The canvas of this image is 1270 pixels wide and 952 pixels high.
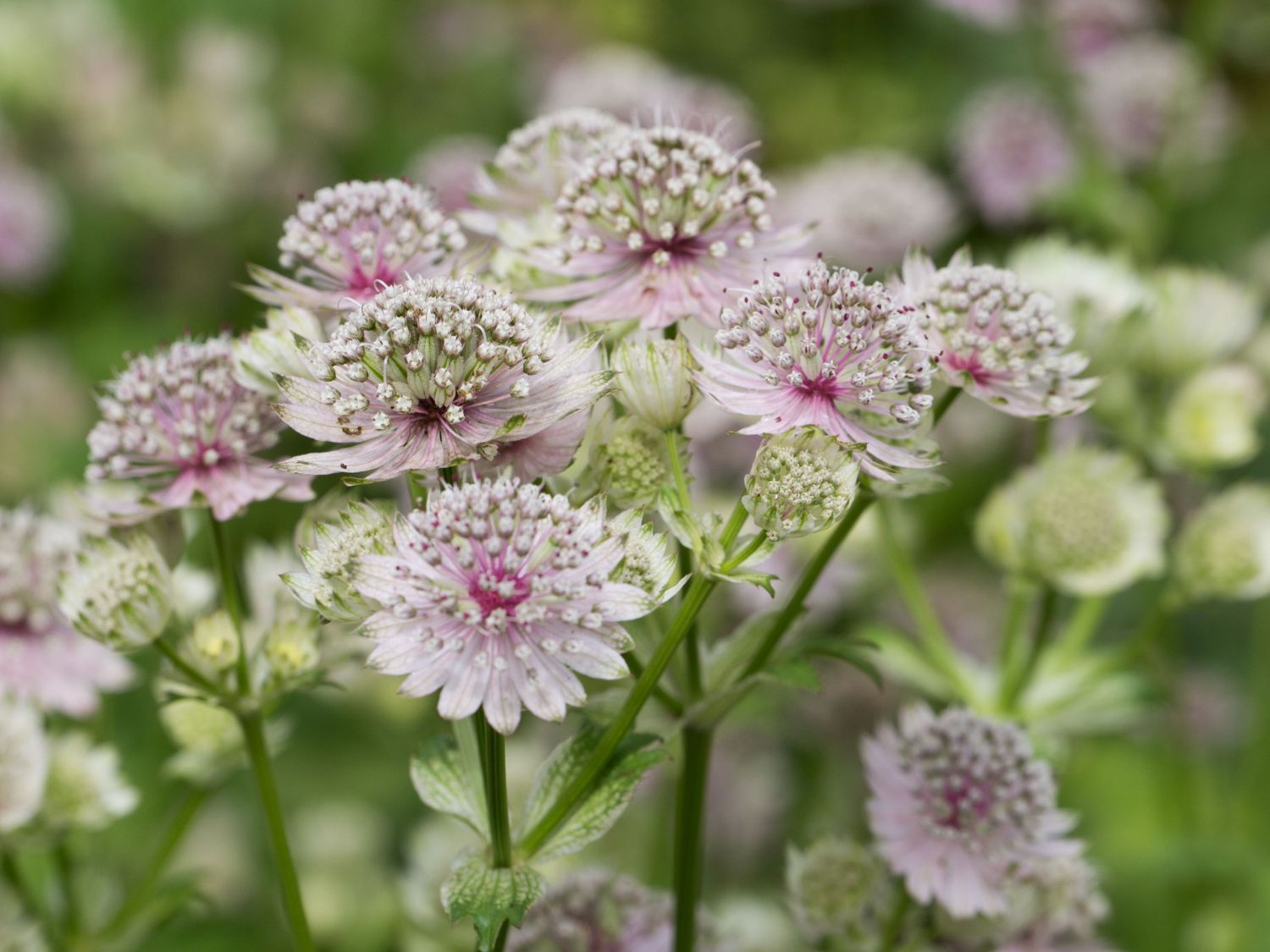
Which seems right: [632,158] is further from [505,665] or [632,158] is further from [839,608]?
[839,608]

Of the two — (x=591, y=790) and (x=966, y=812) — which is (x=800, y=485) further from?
(x=966, y=812)

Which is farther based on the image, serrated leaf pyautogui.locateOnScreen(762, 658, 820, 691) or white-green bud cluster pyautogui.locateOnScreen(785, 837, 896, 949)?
white-green bud cluster pyautogui.locateOnScreen(785, 837, 896, 949)

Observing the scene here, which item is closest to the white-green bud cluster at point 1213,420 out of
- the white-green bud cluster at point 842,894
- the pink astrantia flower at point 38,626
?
the white-green bud cluster at point 842,894

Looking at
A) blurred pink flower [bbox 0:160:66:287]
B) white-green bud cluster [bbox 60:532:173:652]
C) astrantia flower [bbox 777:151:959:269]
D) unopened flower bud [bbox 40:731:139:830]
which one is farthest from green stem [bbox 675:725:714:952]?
blurred pink flower [bbox 0:160:66:287]

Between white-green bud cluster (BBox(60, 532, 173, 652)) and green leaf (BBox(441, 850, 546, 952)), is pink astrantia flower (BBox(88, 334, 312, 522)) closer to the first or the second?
white-green bud cluster (BBox(60, 532, 173, 652))

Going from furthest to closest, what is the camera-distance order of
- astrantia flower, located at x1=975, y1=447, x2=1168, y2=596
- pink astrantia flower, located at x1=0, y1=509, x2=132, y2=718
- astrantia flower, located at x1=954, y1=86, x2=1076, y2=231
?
1. astrantia flower, located at x1=954, y1=86, x2=1076, y2=231
2. astrantia flower, located at x1=975, y1=447, x2=1168, y2=596
3. pink astrantia flower, located at x1=0, y1=509, x2=132, y2=718

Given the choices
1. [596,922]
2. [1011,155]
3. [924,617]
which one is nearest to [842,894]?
[596,922]
